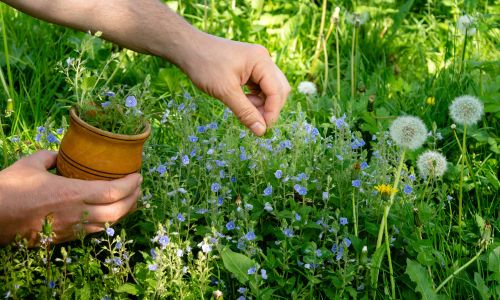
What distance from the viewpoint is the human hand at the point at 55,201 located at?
→ 213 cm

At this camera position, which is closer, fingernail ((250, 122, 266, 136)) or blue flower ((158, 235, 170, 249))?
blue flower ((158, 235, 170, 249))

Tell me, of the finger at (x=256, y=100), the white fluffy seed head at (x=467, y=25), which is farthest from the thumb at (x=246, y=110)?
the white fluffy seed head at (x=467, y=25)

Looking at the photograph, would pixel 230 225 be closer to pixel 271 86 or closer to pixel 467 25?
pixel 271 86

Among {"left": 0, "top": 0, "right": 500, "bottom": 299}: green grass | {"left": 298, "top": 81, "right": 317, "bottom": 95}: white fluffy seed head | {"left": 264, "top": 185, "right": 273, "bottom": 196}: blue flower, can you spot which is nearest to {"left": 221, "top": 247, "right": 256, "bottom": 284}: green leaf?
{"left": 0, "top": 0, "right": 500, "bottom": 299}: green grass

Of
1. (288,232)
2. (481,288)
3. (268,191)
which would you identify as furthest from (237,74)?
(481,288)

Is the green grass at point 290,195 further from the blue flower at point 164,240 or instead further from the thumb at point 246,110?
the thumb at point 246,110

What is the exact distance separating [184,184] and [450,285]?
91 centimetres

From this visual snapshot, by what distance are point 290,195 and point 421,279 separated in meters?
0.57

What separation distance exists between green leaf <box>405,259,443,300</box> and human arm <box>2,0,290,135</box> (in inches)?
22.7

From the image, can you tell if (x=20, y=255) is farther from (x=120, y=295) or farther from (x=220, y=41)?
(x=220, y=41)

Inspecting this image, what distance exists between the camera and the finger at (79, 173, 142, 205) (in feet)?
7.09

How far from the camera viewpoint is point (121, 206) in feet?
7.29

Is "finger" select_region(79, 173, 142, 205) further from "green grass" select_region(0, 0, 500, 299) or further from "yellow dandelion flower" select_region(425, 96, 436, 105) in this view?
"yellow dandelion flower" select_region(425, 96, 436, 105)

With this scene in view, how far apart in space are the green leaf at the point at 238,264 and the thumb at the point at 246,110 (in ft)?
1.20
